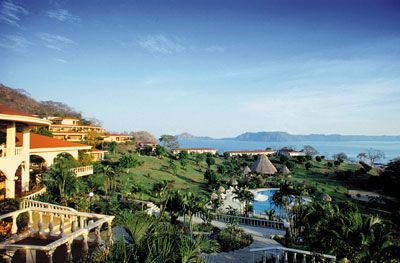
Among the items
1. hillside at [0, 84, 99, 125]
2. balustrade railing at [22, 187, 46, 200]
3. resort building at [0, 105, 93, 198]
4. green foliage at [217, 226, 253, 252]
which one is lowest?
green foliage at [217, 226, 253, 252]

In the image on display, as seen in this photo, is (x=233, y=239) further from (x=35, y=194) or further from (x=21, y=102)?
(x=21, y=102)

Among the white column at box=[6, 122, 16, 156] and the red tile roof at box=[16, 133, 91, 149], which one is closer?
the white column at box=[6, 122, 16, 156]

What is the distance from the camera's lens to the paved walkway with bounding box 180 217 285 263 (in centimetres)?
836

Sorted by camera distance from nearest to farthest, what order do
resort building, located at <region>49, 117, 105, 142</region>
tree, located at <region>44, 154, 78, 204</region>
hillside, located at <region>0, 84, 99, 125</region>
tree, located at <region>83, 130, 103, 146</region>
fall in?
tree, located at <region>44, 154, 78, 204</region>
tree, located at <region>83, 130, 103, 146</region>
resort building, located at <region>49, 117, 105, 142</region>
hillside, located at <region>0, 84, 99, 125</region>

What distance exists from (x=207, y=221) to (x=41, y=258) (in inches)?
306

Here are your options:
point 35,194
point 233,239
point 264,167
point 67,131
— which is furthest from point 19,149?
point 67,131

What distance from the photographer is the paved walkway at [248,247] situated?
836cm

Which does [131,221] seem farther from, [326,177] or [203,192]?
[326,177]

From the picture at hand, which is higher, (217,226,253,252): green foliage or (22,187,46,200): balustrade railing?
(22,187,46,200): balustrade railing

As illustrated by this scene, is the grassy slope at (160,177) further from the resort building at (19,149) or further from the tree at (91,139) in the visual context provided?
the tree at (91,139)

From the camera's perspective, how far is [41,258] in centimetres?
614

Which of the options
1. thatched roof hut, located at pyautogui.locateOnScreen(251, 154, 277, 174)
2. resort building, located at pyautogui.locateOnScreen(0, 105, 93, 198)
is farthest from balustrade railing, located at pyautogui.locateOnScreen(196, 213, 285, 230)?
resort building, located at pyautogui.locateOnScreen(0, 105, 93, 198)

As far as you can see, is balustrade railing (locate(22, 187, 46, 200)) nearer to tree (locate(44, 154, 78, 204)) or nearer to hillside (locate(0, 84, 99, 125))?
Answer: tree (locate(44, 154, 78, 204))

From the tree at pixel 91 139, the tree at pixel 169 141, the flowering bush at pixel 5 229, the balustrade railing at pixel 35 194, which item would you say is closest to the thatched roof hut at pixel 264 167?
the balustrade railing at pixel 35 194
